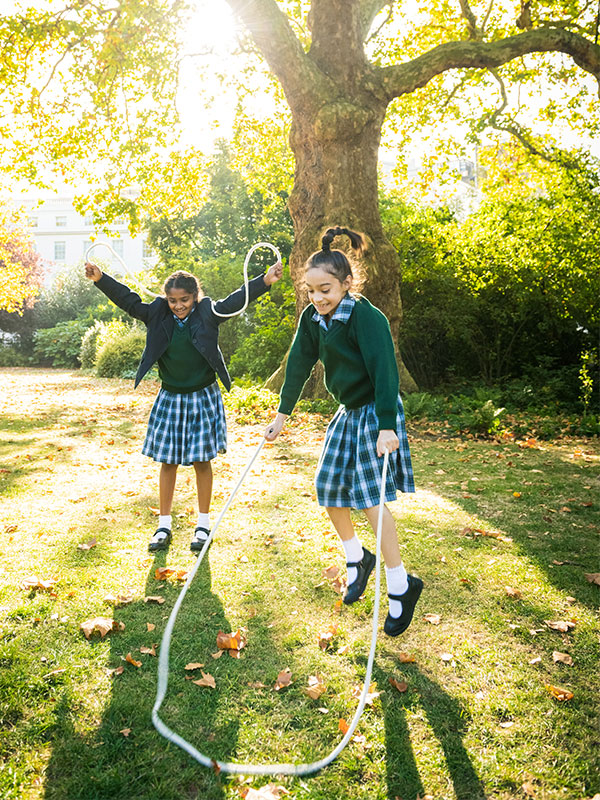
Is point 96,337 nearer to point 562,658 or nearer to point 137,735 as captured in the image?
point 137,735

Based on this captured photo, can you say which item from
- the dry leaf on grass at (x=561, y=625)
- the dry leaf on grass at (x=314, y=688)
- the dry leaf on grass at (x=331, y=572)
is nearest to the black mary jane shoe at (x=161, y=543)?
the dry leaf on grass at (x=331, y=572)

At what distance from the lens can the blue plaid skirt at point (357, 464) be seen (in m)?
3.01

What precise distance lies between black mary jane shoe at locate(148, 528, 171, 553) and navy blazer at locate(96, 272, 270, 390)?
1.06m

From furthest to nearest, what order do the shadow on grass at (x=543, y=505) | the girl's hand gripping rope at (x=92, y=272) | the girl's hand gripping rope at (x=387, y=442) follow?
the girl's hand gripping rope at (x=92, y=272)
the shadow on grass at (x=543, y=505)
the girl's hand gripping rope at (x=387, y=442)

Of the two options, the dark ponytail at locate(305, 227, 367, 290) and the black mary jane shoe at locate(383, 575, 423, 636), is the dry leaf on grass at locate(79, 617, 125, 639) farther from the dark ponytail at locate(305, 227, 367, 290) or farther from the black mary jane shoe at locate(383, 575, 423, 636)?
the dark ponytail at locate(305, 227, 367, 290)

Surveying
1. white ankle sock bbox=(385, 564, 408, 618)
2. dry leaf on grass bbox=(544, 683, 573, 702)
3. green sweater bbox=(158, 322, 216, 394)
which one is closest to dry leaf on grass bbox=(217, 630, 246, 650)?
white ankle sock bbox=(385, 564, 408, 618)

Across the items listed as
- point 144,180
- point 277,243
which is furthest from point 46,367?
point 144,180

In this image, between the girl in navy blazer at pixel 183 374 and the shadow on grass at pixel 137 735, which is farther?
the girl in navy blazer at pixel 183 374

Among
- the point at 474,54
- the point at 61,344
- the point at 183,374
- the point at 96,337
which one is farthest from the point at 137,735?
the point at 61,344

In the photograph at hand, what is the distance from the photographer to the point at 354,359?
10.1ft

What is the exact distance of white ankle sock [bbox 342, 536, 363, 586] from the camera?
3.27m

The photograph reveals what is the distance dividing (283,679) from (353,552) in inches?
31.5

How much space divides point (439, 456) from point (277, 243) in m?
17.1

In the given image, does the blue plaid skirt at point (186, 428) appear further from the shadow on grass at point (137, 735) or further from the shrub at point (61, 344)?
the shrub at point (61, 344)
